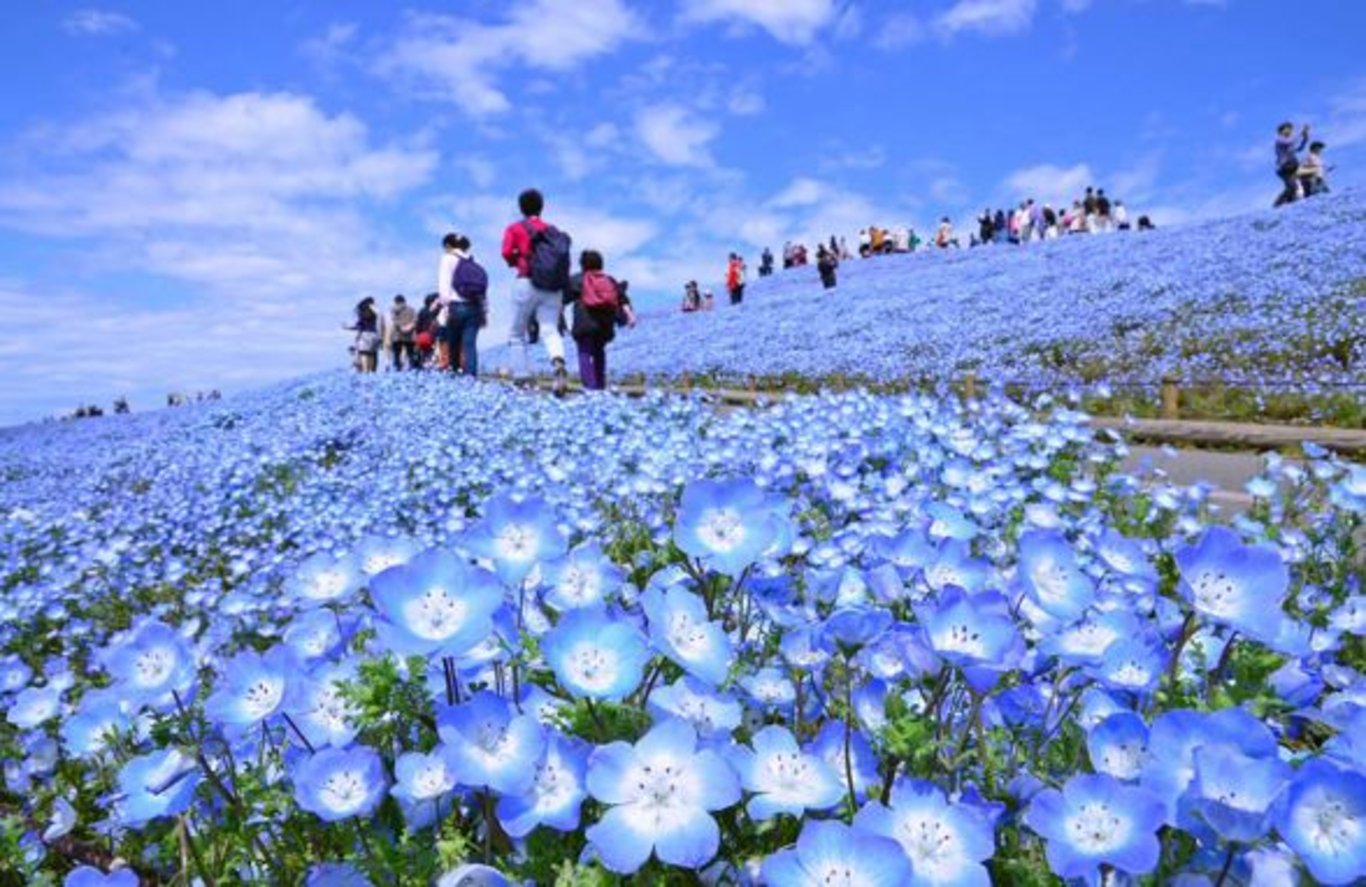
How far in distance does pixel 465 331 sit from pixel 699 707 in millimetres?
13292

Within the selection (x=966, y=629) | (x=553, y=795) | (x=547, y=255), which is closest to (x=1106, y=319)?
(x=547, y=255)

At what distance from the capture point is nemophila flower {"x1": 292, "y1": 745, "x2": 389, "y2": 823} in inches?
46.7

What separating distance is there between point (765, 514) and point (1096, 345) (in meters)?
14.9

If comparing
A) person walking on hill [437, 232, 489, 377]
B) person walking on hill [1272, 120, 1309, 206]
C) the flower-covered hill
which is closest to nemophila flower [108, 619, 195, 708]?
the flower-covered hill

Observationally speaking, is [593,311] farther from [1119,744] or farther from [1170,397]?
[1119,744]

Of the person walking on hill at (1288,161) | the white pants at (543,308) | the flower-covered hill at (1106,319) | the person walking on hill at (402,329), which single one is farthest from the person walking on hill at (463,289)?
the person walking on hill at (1288,161)

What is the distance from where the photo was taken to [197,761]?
1295mm

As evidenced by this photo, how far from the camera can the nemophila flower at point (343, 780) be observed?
1187 mm

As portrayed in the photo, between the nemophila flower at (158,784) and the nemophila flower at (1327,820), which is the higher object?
the nemophila flower at (1327,820)

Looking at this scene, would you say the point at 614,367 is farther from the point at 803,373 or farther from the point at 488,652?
the point at 488,652

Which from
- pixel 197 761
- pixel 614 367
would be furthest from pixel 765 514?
pixel 614 367

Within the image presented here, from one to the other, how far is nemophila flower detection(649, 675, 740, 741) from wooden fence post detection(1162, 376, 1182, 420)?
910 cm

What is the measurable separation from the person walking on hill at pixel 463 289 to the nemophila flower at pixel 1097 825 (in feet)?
41.4

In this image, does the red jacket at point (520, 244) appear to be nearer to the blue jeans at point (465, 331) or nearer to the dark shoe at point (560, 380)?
the dark shoe at point (560, 380)
